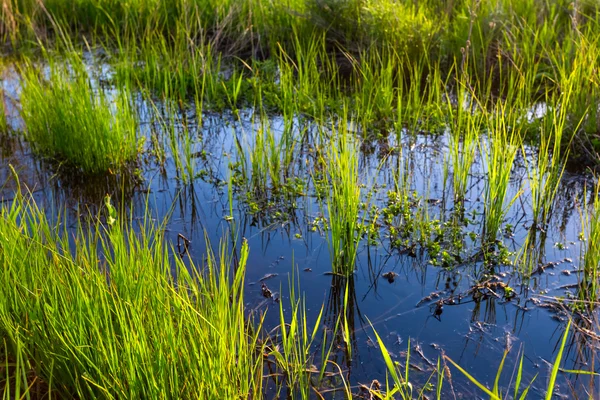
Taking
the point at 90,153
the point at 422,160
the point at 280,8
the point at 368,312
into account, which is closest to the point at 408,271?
the point at 368,312

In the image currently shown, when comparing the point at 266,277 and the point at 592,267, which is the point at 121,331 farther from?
the point at 592,267

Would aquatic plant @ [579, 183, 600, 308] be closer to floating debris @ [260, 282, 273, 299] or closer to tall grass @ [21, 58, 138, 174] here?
floating debris @ [260, 282, 273, 299]

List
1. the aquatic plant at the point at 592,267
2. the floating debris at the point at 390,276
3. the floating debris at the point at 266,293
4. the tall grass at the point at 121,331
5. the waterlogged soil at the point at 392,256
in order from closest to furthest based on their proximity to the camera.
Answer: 1. the tall grass at the point at 121,331
2. the waterlogged soil at the point at 392,256
3. the aquatic plant at the point at 592,267
4. the floating debris at the point at 266,293
5. the floating debris at the point at 390,276

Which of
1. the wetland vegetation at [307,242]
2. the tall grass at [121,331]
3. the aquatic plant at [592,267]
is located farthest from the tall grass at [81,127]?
the aquatic plant at [592,267]

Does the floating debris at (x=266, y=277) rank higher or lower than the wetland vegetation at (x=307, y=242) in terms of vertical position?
lower

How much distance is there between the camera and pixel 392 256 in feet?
9.52

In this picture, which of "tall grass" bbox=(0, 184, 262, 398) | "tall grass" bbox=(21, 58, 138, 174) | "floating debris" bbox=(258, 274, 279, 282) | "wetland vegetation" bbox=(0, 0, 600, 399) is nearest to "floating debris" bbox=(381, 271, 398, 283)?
"wetland vegetation" bbox=(0, 0, 600, 399)

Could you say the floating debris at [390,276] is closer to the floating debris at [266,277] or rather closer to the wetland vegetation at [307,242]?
the wetland vegetation at [307,242]

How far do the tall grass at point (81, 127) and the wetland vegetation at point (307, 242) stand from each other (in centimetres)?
1

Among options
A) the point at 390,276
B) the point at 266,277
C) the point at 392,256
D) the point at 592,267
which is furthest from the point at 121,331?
the point at 592,267

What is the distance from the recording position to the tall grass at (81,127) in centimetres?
354

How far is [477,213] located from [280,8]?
137 inches

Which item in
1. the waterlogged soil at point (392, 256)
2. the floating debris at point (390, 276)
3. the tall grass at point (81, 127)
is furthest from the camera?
the tall grass at point (81, 127)

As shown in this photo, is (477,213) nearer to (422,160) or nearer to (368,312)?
(422,160)
